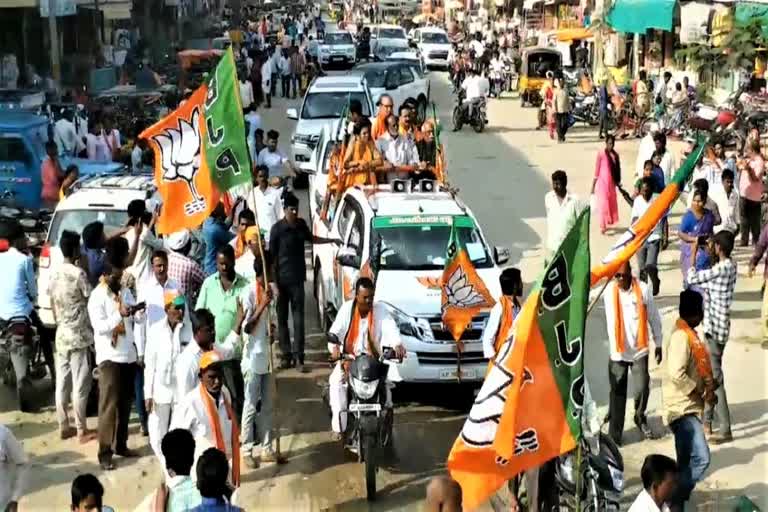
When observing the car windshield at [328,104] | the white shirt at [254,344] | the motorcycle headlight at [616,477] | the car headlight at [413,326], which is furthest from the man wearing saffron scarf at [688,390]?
the car windshield at [328,104]

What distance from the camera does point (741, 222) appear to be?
16031mm

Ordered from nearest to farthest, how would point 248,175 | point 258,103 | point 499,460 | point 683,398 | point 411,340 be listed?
point 499,460, point 683,398, point 248,175, point 411,340, point 258,103

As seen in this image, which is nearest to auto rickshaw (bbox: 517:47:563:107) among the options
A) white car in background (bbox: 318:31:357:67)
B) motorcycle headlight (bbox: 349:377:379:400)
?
white car in background (bbox: 318:31:357:67)

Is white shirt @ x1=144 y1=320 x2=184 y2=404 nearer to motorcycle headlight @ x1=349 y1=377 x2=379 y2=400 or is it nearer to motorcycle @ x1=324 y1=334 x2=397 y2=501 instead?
motorcycle @ x1=324 y1=334 x2=397 y2=501

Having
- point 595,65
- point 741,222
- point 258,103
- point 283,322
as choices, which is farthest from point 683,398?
point 595,65

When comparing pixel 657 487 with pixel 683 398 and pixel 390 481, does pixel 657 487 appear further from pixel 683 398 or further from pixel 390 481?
pixel 390 481

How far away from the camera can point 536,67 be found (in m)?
35.5

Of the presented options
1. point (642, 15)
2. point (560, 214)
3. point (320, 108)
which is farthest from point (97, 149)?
point (642, 15)

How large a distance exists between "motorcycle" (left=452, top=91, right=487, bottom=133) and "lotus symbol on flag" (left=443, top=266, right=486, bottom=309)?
1992cm

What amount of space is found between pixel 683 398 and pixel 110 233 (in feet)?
20.1

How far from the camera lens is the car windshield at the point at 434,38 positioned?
4819 centimetres

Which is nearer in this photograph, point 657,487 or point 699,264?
point 657,487

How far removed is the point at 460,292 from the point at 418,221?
155 centimetres

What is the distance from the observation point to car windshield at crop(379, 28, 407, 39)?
149ft
